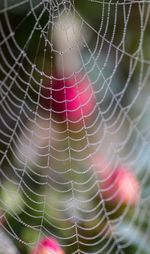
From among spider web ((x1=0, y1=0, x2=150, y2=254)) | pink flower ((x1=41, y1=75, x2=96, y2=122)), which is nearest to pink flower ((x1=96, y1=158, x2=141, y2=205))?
spider web ((x1=0, y1=0, x2=150, y2=254))

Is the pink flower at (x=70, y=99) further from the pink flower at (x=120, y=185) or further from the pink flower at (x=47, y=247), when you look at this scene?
the pink flower at (x=47, y=247)

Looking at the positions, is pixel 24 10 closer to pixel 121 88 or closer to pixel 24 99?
pixel 24 99

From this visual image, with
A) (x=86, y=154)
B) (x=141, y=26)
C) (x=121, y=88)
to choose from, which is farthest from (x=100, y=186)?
(x=141, y=26)

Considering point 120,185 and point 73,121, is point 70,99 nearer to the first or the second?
point 73,121

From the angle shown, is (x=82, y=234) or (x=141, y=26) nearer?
(x=82, y=234)

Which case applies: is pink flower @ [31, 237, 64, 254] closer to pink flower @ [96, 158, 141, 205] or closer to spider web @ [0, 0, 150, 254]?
spider web @ [0, 0, 150, 254]

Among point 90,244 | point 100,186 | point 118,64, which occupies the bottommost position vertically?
point 90,244
